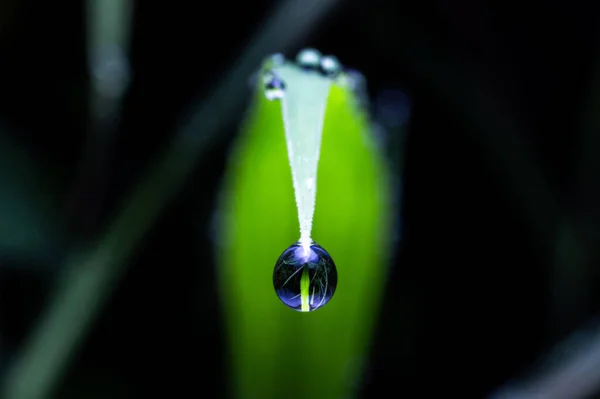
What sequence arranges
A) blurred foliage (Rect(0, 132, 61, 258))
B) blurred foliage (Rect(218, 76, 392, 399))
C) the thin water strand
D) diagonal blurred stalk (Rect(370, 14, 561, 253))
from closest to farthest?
the thin water strand, blurred foliage (Rect(218, 76, 392, 399)), blurred foliage (Rect(0, 132, 61, 258)), diagonal blurred stalk (Rect(370, 14, 561, 253))

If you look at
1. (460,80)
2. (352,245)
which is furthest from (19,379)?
(460,80)

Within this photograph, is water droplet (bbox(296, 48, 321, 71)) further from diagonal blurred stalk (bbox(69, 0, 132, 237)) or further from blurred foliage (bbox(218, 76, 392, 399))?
diagonal blurred stalk (bbox(69, 0, 132, 237))

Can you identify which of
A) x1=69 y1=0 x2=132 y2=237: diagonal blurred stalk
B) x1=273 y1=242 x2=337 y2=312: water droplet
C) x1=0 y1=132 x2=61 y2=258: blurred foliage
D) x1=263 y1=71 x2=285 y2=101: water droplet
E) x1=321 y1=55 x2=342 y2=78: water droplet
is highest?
x1=69 y1=0 x2=132 y2=237: diagonal blurred stalk

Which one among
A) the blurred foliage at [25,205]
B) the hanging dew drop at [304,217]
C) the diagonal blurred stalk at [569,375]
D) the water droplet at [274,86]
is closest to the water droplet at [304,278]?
the hanging dew drop at [304,217]

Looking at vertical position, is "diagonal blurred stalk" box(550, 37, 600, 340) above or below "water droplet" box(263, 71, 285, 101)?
above

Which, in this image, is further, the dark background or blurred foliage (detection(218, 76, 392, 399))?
the dark background

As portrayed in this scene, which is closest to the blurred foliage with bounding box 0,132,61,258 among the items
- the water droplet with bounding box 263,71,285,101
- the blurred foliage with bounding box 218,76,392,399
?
the blurred foliage with bounding box 218,76,392,399

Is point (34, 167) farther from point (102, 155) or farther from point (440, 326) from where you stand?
point (440, 326)
